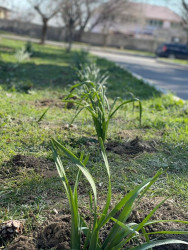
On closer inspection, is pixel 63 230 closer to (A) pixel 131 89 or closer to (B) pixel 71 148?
(B) pixel 71 148

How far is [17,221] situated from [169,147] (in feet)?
7.23

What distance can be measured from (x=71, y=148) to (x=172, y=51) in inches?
1086

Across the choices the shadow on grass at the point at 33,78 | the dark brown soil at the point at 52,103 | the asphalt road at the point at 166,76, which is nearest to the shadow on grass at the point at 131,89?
the asphalt road at the point at 166,76

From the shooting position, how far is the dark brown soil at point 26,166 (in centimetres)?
307

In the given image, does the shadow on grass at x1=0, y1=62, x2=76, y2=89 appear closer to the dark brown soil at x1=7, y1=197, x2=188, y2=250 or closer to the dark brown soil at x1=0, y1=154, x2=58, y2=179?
the dark brown soil at x1=0, y1=154, x2=58, y2=179

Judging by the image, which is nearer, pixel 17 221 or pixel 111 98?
pixel 17 221

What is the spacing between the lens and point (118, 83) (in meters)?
9.01

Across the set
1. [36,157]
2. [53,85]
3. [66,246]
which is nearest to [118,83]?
[53,85]

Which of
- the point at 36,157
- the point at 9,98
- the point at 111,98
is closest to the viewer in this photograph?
the point at 36,157

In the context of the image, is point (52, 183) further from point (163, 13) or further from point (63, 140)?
point (163, 13)

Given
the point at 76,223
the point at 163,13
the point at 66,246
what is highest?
the point at 163,13

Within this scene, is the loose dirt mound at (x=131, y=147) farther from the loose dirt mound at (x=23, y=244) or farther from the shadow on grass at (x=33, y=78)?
the shadow on grass at (x=33, y=78)

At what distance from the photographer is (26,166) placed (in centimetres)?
320

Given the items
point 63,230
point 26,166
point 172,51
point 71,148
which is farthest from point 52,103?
point 172,51
